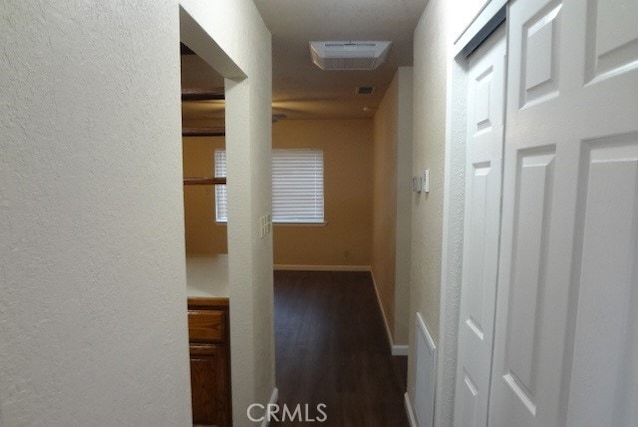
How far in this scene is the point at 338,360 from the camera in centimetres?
304

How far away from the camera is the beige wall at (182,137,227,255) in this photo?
562 centimetres

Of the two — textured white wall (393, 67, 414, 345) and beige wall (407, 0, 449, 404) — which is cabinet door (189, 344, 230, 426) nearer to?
beige wall (407, 0, 449, 404)

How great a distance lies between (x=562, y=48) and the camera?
81 centimetres

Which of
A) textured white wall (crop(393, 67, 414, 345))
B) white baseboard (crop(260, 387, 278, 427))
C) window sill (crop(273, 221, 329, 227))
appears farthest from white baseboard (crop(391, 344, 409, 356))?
window sill (crop(273, 221, 329, 227))

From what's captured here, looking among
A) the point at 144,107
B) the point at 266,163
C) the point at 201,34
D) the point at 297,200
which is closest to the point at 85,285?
the point at 144,107

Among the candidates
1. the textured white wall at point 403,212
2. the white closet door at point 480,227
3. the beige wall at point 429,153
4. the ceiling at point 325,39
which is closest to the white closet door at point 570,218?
the white closet door at point 480,227

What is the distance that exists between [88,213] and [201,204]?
5251 mm

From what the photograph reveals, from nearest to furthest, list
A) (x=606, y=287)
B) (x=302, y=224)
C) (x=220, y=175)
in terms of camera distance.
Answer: (x=606, y=287)
(x=220, y=175)
(x=302, y=224)

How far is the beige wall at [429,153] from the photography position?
1.65 meters

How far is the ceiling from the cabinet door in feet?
5.89

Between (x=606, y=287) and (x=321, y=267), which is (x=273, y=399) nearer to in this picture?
(x=606, y=287)

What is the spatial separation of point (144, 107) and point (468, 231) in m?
1.19

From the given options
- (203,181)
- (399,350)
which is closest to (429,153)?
(203,181)

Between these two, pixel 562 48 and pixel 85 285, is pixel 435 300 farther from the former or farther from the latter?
pixel 85 285
